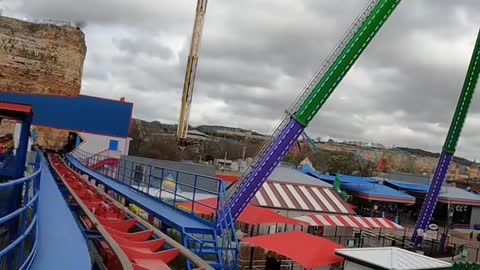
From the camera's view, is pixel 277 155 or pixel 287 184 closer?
pixel 277 155

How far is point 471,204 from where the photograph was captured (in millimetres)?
31188

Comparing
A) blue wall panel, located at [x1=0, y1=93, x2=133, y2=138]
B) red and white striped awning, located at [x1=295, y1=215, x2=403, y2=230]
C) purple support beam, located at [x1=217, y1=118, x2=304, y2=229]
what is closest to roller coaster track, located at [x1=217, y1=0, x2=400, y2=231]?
purple support beam, located at [x1=217, y1=118, x2=304, y2=229]

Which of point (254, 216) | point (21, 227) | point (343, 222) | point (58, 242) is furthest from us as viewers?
point (343, 222)

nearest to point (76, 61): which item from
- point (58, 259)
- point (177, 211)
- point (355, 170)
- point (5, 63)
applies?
point (5, 63)

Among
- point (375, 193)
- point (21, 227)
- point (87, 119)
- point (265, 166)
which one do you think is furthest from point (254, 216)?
point (87, 119)

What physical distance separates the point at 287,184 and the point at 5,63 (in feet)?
113

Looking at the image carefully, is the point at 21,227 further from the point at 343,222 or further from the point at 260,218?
the point at 343,222

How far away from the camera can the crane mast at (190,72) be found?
113ft

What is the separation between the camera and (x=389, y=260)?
6.71 metres

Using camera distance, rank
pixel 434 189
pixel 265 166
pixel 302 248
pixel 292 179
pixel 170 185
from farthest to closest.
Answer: pixel 292 179, pixel 434 189, pixel 170 185, pixel 265 166, pixel 302 248

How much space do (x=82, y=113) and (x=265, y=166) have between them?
20.7 m

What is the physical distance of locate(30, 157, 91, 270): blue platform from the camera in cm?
310

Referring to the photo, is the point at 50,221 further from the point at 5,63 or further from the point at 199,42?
the point at 5,63

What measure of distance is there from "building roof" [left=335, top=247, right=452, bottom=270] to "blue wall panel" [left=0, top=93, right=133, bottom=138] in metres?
25.7
